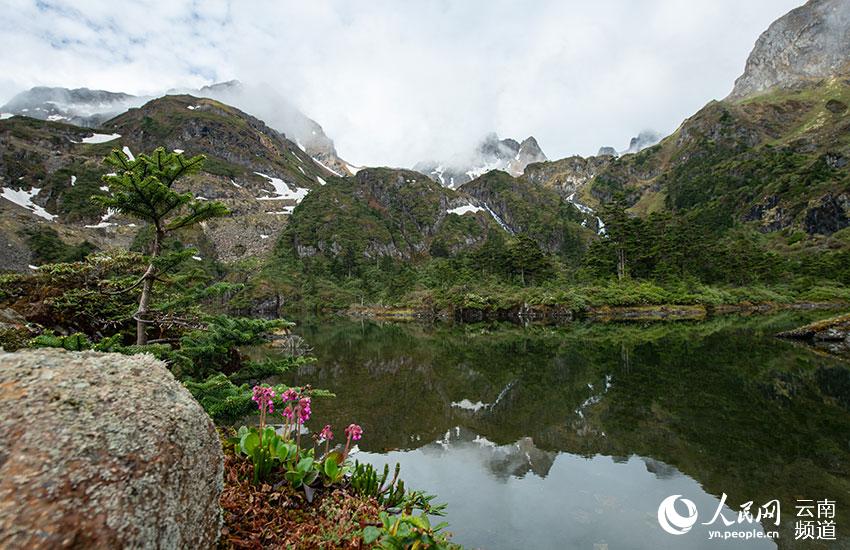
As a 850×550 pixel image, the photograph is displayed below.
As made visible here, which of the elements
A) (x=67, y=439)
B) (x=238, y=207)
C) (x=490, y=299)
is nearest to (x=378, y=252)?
(x=238, y=207)

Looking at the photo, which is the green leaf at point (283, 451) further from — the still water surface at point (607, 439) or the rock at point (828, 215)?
the rock at point (828, 215)

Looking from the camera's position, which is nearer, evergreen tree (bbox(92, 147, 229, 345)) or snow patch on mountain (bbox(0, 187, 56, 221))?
evergreen tree (bbox(92, 147, 229, 345))

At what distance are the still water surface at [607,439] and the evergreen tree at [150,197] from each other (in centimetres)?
595

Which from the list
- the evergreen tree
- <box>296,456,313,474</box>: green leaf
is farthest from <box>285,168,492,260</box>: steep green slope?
<box>296,456,313,474</box>: green leaf

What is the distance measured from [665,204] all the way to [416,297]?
147433 mm

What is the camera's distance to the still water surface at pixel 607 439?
664 cm

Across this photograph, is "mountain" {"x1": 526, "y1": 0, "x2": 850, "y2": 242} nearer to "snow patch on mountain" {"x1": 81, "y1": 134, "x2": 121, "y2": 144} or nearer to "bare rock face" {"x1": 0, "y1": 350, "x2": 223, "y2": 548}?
"bare rock face" {"x1": 0, "y1": 350, "x2": 223, "y2": 548}

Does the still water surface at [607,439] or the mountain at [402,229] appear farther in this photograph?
the mountain at [402,229]

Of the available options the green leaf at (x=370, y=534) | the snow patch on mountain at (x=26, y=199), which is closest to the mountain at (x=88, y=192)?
the snow patch on mountain at (x=26, y=199)

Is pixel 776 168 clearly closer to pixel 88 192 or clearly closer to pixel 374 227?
pixel 374 227

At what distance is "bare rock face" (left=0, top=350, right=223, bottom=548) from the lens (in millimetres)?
2002

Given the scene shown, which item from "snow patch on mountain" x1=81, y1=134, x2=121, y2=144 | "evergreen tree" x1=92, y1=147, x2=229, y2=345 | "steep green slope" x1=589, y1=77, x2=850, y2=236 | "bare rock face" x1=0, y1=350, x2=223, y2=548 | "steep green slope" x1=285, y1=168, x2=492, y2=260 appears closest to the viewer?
"bare rock face" x1=0, y1=350, x2=223, y2=548

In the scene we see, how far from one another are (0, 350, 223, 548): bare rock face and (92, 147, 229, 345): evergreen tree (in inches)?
235

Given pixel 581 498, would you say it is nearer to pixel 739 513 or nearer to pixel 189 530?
pixel 739 513
